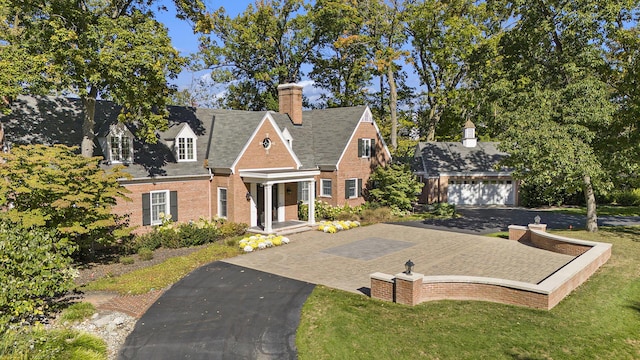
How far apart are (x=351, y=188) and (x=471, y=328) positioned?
2156cm

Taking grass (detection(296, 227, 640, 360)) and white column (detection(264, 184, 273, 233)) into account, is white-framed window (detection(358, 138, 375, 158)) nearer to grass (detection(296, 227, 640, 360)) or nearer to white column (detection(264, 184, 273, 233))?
white column (detection(264, 184, 273, 233))

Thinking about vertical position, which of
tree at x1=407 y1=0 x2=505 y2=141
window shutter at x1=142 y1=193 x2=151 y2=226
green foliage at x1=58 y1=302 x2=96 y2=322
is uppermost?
tree at x1=407 y1=0 x2=505 y2=141

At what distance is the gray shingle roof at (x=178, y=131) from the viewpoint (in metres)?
21.0

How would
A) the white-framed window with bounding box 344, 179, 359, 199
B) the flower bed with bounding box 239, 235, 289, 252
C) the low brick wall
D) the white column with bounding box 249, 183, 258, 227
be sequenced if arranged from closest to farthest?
the low brick wall
the flower bed with bounding box 239, 235, 289, 252
the white column with bounding box 249, 183, 258, 227
the white-framed window with bounding box 344, 179, 359, 199

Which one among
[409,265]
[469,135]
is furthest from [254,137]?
[469,135]

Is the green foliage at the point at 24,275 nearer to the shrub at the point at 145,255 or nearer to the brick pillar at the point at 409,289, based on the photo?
the shrub at the point at 145,255

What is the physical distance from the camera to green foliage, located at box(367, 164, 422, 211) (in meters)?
31.2

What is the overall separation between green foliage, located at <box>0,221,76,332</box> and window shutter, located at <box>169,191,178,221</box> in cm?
1053

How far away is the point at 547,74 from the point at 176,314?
22362 mm

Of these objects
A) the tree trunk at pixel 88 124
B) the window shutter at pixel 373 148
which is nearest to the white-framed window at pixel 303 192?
the window shutter at pixel 373 148

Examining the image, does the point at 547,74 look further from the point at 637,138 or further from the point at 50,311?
the point at 50,311

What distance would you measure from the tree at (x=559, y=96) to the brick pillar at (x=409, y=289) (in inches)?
459

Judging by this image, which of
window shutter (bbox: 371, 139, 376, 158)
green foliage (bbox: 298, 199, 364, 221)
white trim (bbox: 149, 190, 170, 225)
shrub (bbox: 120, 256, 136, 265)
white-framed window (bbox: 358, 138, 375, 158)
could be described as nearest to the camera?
shrub (bbox: 120, 256, 136, 265)

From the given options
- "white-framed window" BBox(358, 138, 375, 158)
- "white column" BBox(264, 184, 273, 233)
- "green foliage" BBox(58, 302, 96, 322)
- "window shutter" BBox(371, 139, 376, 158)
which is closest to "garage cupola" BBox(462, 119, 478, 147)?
"window shutter" BBox(371, 139, 376, 158)
